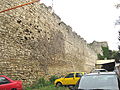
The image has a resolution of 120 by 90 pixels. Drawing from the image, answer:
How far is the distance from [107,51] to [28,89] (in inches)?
1756

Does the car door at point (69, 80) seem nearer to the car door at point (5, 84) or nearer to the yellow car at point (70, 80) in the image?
the yellow car at point (70, 80)

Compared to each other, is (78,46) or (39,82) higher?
(78,46)

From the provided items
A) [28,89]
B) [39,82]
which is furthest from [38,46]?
[28,89]

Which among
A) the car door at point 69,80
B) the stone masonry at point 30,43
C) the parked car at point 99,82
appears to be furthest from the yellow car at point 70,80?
the parked car at point 99,82

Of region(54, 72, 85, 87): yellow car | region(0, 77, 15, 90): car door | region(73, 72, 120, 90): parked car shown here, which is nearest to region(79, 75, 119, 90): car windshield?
region(73, 72, 120, 90): parked car

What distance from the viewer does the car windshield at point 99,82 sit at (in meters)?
4.44

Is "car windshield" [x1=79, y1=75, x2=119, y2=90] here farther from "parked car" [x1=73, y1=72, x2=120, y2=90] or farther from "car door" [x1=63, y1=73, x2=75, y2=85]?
"car door" [x1=63, y1=73, x2=75, y2=85]

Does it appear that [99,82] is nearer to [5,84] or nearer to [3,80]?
[5,84]

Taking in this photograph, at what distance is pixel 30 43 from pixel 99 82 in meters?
7.29

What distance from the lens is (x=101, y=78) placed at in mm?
4938

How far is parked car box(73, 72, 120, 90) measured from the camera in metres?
4.40

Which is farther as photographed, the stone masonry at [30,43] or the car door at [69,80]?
the car door at [69,80]

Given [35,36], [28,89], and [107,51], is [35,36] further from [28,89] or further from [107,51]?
[107,51]

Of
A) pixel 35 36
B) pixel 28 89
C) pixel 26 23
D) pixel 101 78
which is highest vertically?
pixel 26 23
